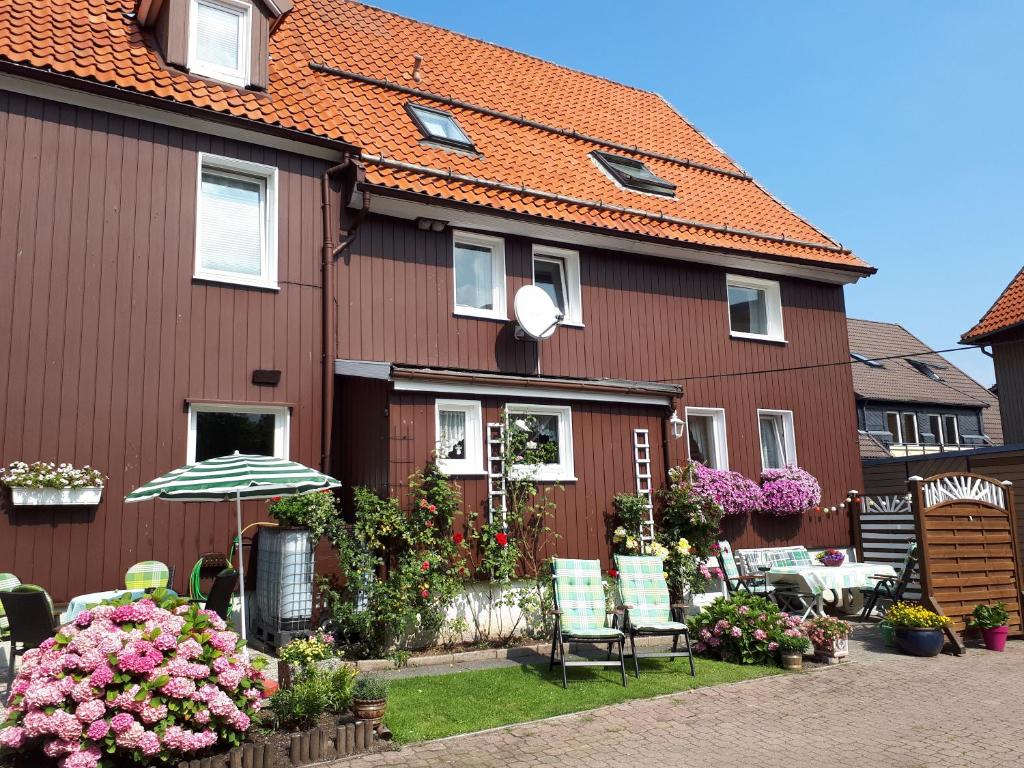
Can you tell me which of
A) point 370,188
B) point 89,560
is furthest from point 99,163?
point 89,560

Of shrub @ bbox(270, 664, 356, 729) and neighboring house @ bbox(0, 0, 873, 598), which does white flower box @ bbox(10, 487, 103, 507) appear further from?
shrub @ bbox(270, 664, 356, 729)

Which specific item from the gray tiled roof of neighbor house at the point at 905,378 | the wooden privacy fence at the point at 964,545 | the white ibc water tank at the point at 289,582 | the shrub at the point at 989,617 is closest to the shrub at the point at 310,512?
the white ibc water tank at the point at 289,582

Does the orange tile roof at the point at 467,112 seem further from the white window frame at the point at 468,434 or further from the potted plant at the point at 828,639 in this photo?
the potted plant at the point at 828,639

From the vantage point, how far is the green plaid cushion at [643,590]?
8.66 metres

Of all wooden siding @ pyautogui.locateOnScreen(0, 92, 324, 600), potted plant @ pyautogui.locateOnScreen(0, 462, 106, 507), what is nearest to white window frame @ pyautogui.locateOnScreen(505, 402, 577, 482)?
wooden siding @ pyautogui.locateOnScreen(0, 92, 324, 600)

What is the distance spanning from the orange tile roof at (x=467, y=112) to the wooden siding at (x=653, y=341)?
2.40 feet

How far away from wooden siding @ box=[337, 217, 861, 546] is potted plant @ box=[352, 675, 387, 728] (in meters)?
3.49

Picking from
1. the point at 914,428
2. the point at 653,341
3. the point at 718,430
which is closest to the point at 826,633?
the point at 718,430

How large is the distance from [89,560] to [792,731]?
6.90 meters

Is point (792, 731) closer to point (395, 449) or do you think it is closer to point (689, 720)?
point (689, 720)

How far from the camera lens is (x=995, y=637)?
10375 millimetres

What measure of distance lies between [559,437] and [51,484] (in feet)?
19.2

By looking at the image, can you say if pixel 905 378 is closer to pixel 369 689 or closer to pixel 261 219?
pixel 261 219

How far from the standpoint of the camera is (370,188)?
1077 cm
